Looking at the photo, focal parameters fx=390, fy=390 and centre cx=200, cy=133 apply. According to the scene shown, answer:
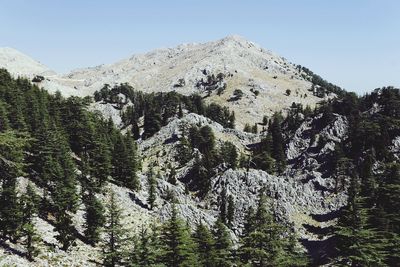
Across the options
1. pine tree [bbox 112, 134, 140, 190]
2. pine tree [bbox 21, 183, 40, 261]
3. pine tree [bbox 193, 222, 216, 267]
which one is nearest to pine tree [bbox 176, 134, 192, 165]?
pine tree [bbox 112, 134, 140, 190]

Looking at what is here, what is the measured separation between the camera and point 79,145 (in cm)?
9388

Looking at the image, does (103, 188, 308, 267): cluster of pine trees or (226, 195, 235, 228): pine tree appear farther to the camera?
(226, 195, 235, 228): pine tree

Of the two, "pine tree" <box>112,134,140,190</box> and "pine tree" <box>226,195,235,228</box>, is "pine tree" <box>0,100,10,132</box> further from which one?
"pine tree" <box>226,195,235,228</box>

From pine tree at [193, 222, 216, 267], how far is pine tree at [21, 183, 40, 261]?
769 inches

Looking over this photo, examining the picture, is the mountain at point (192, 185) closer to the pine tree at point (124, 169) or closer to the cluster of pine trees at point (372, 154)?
the pine tree at point (124, 169)

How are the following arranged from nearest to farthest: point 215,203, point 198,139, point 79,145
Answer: point 79,145, point 215,203, point 198,139

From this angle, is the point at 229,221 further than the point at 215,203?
No

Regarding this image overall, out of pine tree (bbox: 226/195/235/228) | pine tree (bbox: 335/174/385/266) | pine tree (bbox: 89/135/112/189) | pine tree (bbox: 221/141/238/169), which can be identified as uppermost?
A: pine tree (bbox: 221/141/238/169)

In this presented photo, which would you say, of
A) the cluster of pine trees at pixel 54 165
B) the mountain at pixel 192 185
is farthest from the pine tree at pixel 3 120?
the mountain at pixel 192 185

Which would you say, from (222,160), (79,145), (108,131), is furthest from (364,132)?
(79,145)

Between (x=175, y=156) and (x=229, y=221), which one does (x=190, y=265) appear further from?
(x=175, y=156)

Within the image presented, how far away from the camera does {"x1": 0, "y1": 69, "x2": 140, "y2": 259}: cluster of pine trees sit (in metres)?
47.2

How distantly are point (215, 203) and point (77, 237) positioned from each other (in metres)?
53.9

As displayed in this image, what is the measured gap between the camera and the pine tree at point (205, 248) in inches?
1844
